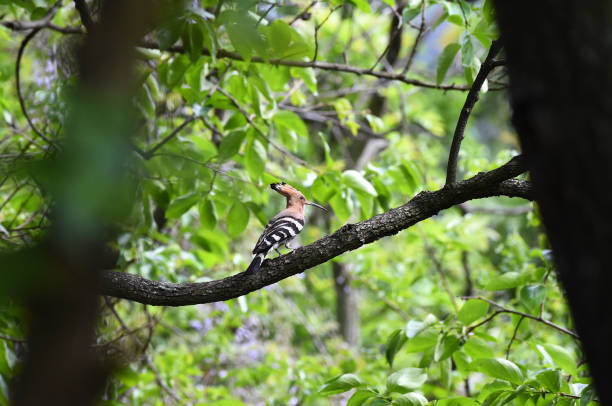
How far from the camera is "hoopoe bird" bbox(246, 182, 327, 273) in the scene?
2.48 meters

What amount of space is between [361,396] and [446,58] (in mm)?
1714

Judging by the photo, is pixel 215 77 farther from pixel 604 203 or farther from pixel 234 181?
pixel 604 203

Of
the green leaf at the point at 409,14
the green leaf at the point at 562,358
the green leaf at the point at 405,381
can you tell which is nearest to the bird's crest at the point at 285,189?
the green leaf at the point at 409,14

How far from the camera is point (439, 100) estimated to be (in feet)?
35.4

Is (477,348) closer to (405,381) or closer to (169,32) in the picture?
(405,381)

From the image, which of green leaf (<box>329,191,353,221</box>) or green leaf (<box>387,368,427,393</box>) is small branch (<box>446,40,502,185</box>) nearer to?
green leaf (<box>387,368,427,393</box>)

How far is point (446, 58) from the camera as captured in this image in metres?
2.76

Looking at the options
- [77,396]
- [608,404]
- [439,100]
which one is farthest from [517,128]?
[439,100]

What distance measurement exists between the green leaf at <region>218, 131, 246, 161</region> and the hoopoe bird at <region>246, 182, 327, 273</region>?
29 cm

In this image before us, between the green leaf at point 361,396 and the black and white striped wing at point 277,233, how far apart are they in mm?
731

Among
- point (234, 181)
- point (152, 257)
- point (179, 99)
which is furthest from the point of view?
point (179, 99)

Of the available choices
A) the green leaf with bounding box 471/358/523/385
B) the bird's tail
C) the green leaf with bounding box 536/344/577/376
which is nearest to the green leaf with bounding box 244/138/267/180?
the bird's tail

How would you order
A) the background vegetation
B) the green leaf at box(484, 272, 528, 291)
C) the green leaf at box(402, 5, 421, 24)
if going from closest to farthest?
the background vegetation → the green leaf at box(484, 272, 528, 291) → the green leaf at box(402, 5, 421, 24)

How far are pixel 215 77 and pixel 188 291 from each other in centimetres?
→ 207
